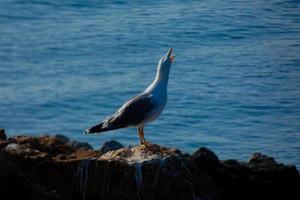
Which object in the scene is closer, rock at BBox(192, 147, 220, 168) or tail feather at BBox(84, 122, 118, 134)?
rock at BBox(192, 147, 220, 168)

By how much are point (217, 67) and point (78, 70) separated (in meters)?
2.57

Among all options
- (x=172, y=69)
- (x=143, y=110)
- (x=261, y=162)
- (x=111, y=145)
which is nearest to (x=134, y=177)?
(x=143, y=110)

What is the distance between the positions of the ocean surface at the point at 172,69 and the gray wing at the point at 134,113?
4.67m

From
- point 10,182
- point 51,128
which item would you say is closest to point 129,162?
point 10,182

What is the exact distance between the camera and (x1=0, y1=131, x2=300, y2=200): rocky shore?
7766 mm

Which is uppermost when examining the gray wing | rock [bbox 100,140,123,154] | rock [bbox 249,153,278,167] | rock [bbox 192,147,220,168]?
the gray wing

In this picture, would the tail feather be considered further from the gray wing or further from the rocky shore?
the rocky shore

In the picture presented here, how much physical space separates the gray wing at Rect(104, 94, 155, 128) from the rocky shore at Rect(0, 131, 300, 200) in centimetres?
34

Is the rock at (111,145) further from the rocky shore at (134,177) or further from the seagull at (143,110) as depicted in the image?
the rocky shore at (134,177)

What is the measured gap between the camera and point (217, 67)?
17109 mm

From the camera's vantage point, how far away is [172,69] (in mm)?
16875

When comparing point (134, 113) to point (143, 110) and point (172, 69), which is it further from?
point (172, 69)

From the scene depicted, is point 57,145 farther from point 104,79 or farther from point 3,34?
point 3,34

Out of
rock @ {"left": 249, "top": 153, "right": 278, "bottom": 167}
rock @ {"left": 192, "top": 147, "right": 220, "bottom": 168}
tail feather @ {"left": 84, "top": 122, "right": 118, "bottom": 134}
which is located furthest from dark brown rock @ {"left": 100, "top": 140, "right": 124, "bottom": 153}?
rock @ {"left": 192, "top": 147, "right": 220, "bottom": 168}
